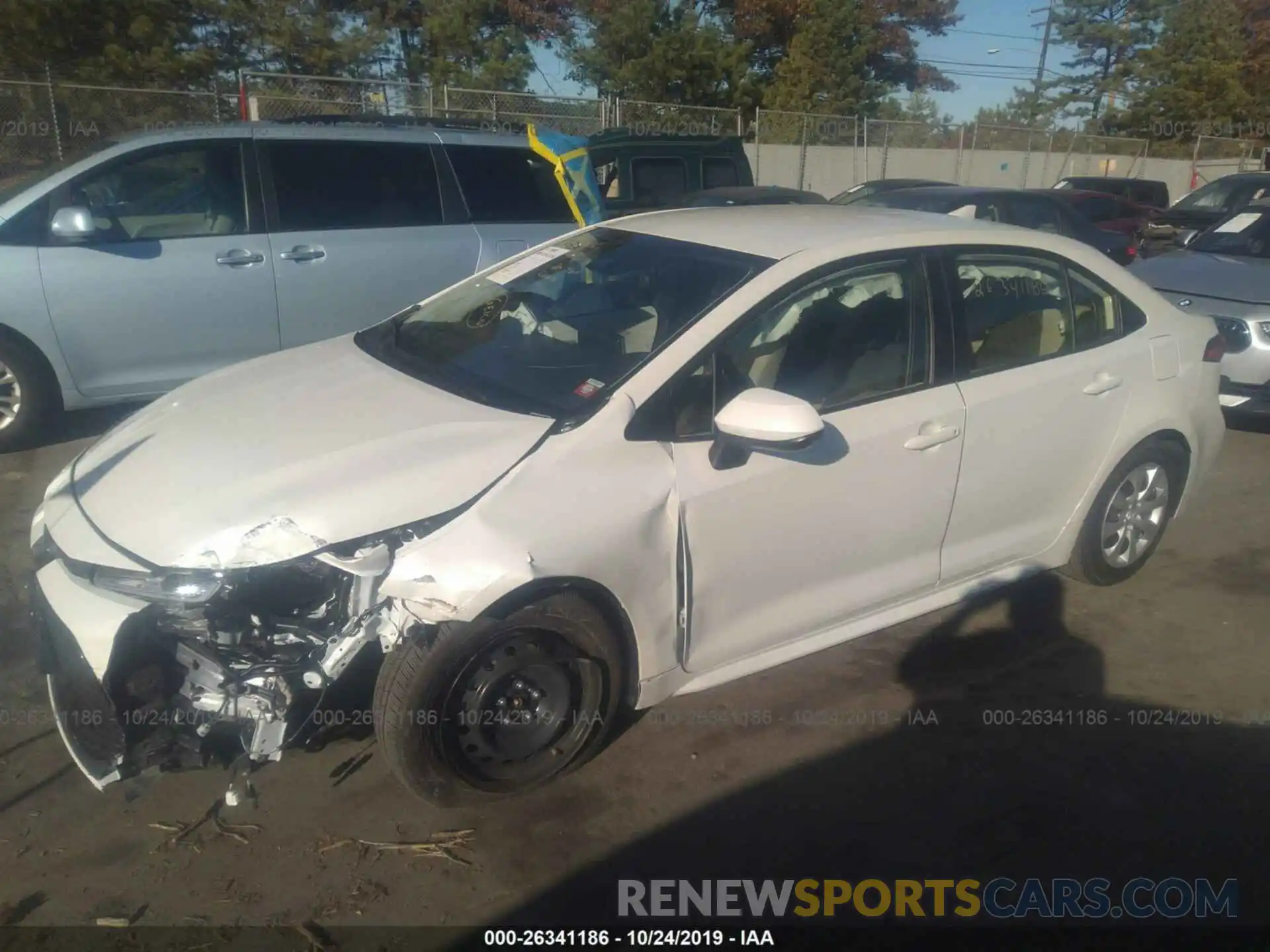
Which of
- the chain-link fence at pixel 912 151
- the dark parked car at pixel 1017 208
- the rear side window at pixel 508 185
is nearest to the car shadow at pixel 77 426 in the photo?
the rear side window at pixel 508 185

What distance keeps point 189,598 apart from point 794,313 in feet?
6.81

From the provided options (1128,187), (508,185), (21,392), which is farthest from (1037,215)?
(1128,187)

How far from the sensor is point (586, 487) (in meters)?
2.87

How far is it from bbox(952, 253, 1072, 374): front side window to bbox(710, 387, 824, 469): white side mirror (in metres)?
1.09

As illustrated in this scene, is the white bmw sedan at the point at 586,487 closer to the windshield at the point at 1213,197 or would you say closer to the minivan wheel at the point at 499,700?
the minivan wheel at the point at 499,700

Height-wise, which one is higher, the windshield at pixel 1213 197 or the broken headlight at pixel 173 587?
the windshield at pixel 1213 197

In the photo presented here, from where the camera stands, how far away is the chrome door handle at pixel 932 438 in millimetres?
3465

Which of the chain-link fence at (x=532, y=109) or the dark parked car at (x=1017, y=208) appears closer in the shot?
the dark parked car at (x=1017, y=208)

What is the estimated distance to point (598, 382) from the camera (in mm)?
3139

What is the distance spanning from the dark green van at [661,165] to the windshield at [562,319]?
20.8 ft

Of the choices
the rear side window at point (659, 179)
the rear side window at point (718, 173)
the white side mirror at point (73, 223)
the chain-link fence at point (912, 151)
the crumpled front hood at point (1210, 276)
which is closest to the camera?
the white side mirror at point (73, 223)

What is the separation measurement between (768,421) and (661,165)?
8.09 metres

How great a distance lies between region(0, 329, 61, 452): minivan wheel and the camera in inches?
218

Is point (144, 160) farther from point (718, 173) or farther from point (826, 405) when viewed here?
point (718, 173)
